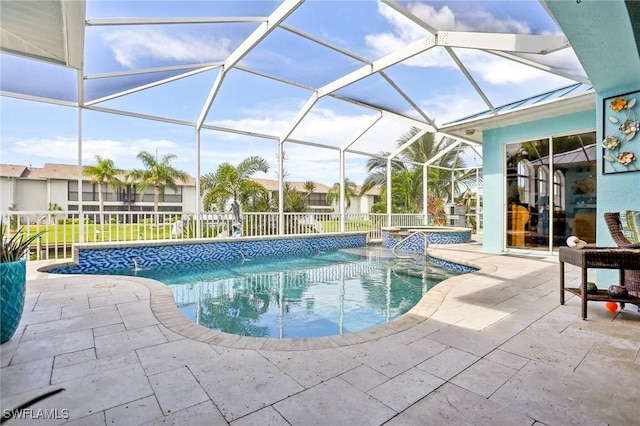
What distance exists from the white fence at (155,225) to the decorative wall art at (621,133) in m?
8.01

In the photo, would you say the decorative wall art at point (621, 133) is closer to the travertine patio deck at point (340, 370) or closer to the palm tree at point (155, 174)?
the travertine patio deck at point (340, 370)

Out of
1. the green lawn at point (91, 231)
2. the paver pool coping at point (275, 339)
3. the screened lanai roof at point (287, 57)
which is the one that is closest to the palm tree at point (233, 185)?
the screened lanai roof at point (287, 57)

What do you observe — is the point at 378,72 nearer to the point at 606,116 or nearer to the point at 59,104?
the point at 606,116

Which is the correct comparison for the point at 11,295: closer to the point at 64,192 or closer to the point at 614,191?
the point at 614,191

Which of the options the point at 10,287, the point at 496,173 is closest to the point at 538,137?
the point at 496,173

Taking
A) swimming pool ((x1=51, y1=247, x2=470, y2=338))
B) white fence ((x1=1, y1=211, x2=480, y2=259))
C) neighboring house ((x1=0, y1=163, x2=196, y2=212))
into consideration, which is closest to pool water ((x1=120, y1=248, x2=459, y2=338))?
swimming pool ((x1=51, y1=247, x2=470, y2=338))

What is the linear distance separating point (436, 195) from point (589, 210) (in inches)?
421

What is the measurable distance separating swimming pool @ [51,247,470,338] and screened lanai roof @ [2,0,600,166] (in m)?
3.97

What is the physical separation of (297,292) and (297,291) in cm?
7

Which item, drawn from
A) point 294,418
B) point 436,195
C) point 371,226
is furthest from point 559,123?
point 436,195

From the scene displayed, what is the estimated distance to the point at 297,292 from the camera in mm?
5594

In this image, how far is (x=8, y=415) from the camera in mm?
1736

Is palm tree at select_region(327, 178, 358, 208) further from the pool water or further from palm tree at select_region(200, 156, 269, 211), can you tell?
the pool water

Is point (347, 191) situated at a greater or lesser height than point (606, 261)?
greater
